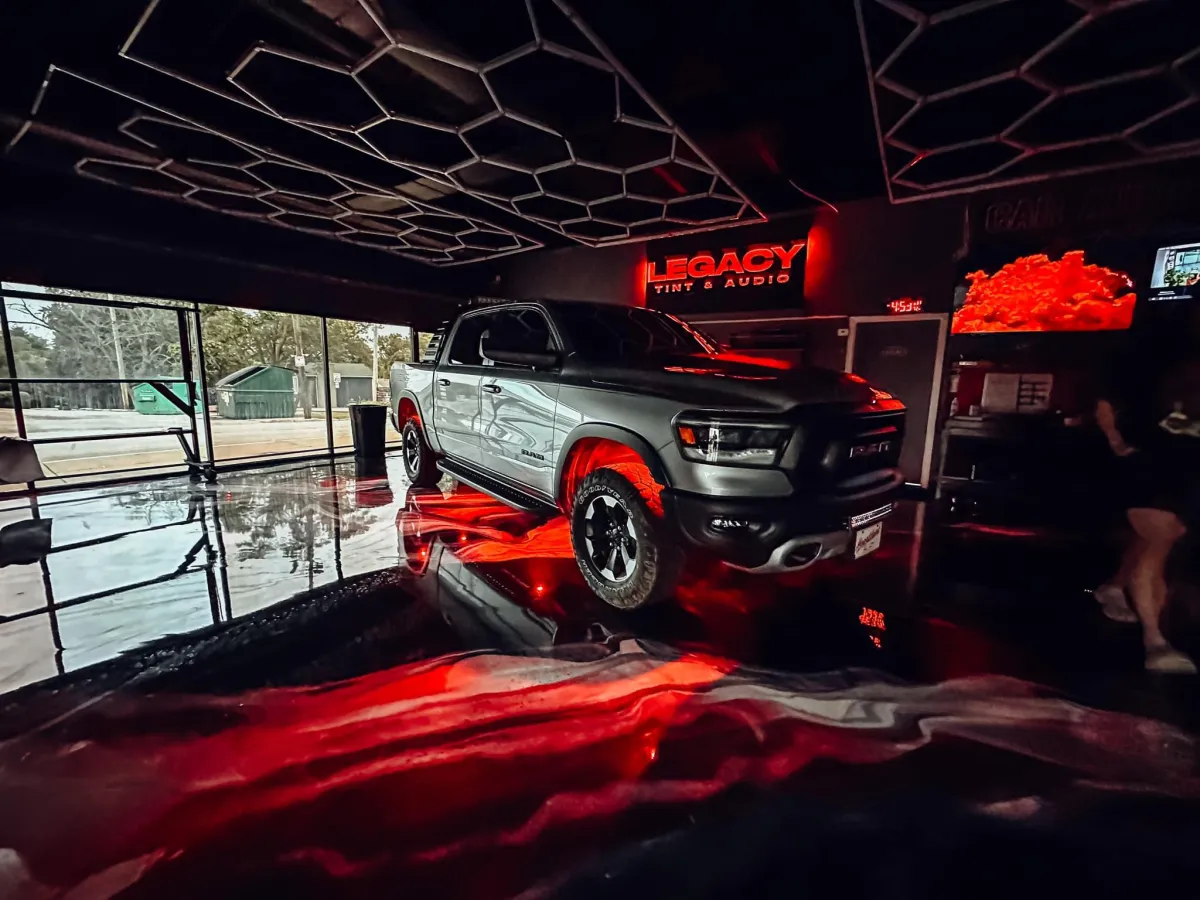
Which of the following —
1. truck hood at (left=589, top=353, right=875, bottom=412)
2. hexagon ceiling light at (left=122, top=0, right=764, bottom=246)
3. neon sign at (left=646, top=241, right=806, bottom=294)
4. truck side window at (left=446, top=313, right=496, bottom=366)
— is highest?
hexagon ceiling light at (left=122, top=0, right=764, bottom=246)

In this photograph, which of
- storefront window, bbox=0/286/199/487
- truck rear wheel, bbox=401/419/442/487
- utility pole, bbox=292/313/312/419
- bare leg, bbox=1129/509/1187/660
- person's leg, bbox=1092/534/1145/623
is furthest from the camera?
utility pole, bbox=292/313/312/419

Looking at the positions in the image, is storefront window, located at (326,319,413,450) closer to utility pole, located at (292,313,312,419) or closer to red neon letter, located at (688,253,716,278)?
utility pole, located at (292,313,312,419)

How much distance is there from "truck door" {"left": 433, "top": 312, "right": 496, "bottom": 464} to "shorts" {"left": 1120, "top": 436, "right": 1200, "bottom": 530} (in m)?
5.76

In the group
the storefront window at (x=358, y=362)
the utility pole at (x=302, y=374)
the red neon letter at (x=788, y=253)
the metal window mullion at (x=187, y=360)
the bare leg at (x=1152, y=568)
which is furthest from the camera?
the storefront window at (x=358, y=362)

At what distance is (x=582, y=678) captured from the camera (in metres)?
2.21

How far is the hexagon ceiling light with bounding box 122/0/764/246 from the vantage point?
3.24m

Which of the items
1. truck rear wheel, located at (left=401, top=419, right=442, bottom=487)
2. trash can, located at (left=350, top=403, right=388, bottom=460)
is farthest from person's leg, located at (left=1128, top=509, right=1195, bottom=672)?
trash can, located at (left=350, top=403, right=388, bottom=460)

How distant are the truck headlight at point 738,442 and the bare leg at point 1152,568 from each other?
7.16 feet

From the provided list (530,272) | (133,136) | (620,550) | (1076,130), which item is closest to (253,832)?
(620,550)

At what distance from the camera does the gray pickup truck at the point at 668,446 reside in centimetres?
232

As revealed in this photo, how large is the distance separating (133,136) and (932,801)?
7.30 meters

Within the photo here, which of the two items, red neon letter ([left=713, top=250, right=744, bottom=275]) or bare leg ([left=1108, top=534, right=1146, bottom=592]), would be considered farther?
red neon letter ([left=713, top=250, right=744, bottom=275])

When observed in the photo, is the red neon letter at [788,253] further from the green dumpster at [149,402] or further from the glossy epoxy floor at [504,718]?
the green dumpster at [149,402]

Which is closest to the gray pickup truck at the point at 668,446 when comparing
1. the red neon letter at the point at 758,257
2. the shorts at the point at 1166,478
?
the shorts at the point at 1166,478
